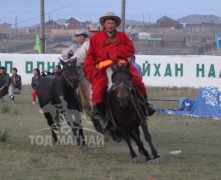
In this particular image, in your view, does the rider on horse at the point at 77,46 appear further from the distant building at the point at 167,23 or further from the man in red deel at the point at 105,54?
the distant building at the point at 167,23

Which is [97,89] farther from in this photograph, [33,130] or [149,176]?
[33,130]

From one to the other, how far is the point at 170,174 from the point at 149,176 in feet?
1.08

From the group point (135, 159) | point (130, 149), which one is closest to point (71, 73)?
point (130, 149)

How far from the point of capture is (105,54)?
10867mm

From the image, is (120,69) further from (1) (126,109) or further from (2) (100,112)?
(2) (100,112)

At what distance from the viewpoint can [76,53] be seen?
42.7 ft

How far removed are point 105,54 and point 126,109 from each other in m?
0.97

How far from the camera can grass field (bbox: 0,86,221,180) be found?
31.5ft

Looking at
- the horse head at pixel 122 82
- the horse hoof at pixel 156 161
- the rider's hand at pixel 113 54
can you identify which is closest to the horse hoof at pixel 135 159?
the horse hoof at pixel 156 161

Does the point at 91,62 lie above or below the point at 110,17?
below

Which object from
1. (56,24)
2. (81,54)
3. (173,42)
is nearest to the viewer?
(81,54)

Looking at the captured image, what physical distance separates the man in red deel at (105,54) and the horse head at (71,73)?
1.00m

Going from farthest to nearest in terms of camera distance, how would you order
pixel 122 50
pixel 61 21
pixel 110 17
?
pixel 61 21, pixel 110 17, pixel 122 50

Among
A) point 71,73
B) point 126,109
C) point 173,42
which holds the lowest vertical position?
point 173,42
